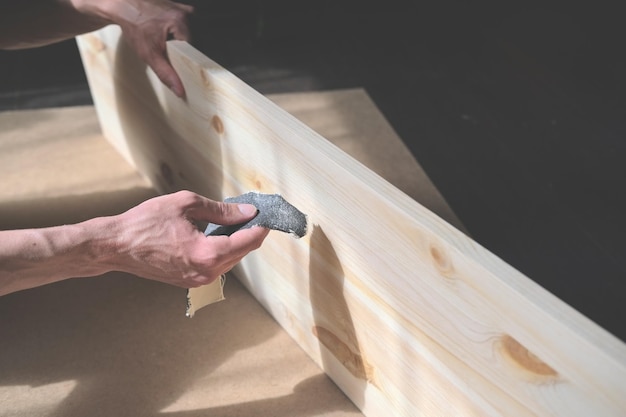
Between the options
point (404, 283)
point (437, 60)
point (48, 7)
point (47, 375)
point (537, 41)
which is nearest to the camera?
point (404, 283)

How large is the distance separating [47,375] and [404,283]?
0.57 m

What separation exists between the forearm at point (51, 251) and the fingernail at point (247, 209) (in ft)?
0.49

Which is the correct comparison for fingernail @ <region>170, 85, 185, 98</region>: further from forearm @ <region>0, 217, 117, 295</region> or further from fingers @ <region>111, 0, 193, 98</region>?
forearm @ <region>0, 217, 117, 295</region>

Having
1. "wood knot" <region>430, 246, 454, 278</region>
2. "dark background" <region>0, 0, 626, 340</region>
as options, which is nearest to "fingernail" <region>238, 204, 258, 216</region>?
"wood knot" <region>430, 246, 454, 278</region>

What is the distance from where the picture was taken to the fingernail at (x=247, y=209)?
875mm

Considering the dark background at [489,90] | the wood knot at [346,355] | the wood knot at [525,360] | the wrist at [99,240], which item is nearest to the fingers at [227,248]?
the wrist at [99,240]

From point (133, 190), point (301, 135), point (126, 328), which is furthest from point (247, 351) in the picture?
point (133, 190)

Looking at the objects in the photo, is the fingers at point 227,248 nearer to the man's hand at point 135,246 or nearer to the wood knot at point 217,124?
the man's hand at point 135,246

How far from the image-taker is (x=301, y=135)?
33.4 inches

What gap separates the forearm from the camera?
31.6 inches

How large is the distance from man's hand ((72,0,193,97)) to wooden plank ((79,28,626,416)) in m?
0.03

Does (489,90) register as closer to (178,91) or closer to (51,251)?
(178,91)

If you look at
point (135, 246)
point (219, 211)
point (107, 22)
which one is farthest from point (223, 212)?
point (107, 22)

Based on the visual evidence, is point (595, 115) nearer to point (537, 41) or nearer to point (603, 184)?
point (603, 184)
